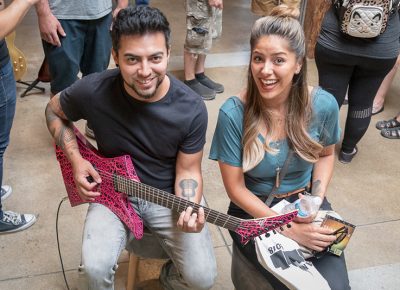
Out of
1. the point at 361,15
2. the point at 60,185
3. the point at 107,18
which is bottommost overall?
the point at 60,185

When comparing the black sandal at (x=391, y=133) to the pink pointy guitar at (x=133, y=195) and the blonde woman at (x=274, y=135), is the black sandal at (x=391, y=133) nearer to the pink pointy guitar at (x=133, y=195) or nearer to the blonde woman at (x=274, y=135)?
the blonde woman at (x=274, y=135)

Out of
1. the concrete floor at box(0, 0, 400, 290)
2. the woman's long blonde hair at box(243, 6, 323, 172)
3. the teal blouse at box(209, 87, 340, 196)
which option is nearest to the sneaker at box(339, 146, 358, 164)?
the concrete floor at box(0, 0, 400, 290)

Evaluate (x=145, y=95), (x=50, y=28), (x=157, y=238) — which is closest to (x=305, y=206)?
(x=157, y=238)

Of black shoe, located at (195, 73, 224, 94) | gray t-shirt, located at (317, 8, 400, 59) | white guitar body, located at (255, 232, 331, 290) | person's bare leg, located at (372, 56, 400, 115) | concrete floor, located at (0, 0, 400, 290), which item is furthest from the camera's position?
black shoe, located at (195, 73, 224, 94)

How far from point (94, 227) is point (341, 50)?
163cm

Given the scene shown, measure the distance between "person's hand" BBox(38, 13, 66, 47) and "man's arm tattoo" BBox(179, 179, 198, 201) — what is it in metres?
1.24

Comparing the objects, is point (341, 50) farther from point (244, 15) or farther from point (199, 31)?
point (244, 15)

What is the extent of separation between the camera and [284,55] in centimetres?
169

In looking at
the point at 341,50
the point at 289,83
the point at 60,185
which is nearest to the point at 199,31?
the point at 341,50

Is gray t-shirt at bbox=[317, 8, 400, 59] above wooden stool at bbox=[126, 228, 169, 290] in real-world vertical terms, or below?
above

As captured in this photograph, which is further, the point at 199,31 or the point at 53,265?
the point at 199,31

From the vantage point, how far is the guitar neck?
165cm

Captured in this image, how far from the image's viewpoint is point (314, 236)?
168cm

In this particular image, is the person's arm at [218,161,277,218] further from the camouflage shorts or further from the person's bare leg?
the person's bare leg
